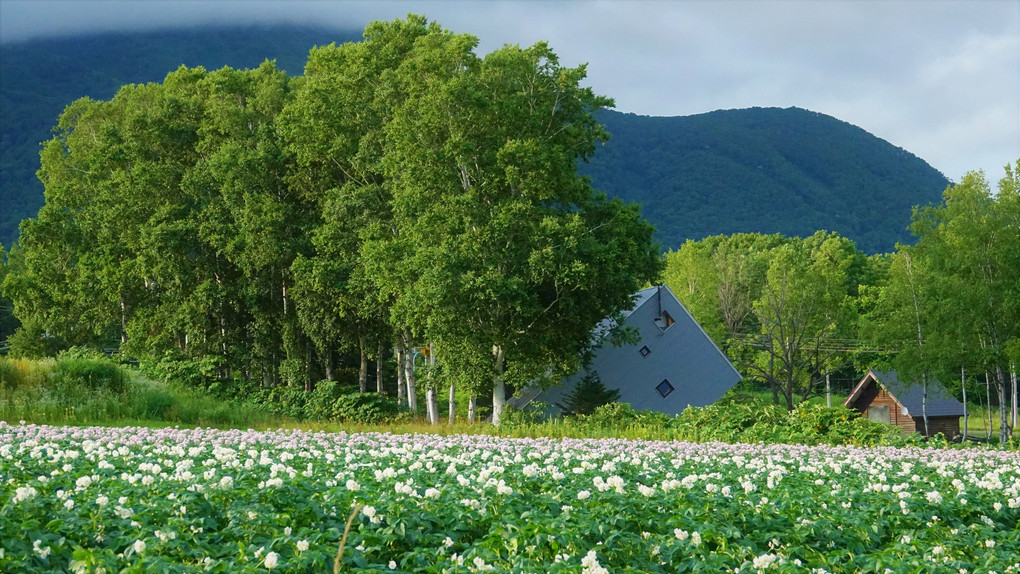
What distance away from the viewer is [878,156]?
178m

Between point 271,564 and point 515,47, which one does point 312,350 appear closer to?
point 515,47

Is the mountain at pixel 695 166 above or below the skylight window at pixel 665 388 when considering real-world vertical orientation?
above

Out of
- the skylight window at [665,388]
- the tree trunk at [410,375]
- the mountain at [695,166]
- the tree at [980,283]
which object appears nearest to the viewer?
the tree trunk at [410,375]

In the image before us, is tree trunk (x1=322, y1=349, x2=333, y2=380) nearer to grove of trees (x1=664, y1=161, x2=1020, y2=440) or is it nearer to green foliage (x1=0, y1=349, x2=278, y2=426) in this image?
green foliage (x1=0, y1=349, x2=278, y2=426)

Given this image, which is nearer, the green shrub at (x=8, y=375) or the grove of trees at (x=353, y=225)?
the green shrub at (x=8, y=375)

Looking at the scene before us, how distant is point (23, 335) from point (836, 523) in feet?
139

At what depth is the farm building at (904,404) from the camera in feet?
159

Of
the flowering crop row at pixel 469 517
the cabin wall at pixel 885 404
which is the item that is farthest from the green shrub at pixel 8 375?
the cabin wall at pixel 885 404

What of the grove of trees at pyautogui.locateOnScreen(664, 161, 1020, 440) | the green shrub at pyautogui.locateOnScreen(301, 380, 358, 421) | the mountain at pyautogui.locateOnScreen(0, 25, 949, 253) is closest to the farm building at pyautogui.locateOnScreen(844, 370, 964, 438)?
the grove of trees at pyautogui.locateOnScreen(664, 161, 1020, 440)

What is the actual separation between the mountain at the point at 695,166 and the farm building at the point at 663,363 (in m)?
88.8

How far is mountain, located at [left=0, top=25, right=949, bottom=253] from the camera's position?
438 ft

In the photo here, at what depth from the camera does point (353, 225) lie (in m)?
28.8

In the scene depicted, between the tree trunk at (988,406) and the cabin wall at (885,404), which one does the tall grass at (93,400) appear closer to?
the tree trunk at (988,406)

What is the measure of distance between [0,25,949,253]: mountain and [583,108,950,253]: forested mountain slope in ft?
0.83
